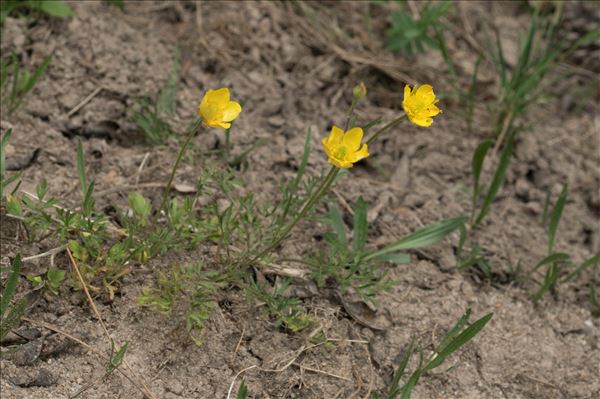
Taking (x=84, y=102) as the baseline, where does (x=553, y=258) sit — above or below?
below

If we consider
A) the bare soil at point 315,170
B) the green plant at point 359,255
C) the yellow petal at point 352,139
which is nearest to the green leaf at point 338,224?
the green plant at point 359,255

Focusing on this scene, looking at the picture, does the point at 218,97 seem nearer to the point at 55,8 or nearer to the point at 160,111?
the point at 160,111

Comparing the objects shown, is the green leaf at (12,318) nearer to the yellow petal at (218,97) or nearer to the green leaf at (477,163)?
the yellow petal at (218,97)

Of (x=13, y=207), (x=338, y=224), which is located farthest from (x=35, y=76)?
(x=338, y=224)

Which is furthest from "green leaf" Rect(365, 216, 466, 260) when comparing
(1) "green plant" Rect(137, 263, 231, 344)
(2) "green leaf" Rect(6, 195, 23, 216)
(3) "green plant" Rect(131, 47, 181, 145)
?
(2) "green leaf" Rect(6, 195, 23, 216)

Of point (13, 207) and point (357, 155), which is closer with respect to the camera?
point (357, 155)

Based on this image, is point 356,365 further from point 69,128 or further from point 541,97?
point 541,97
